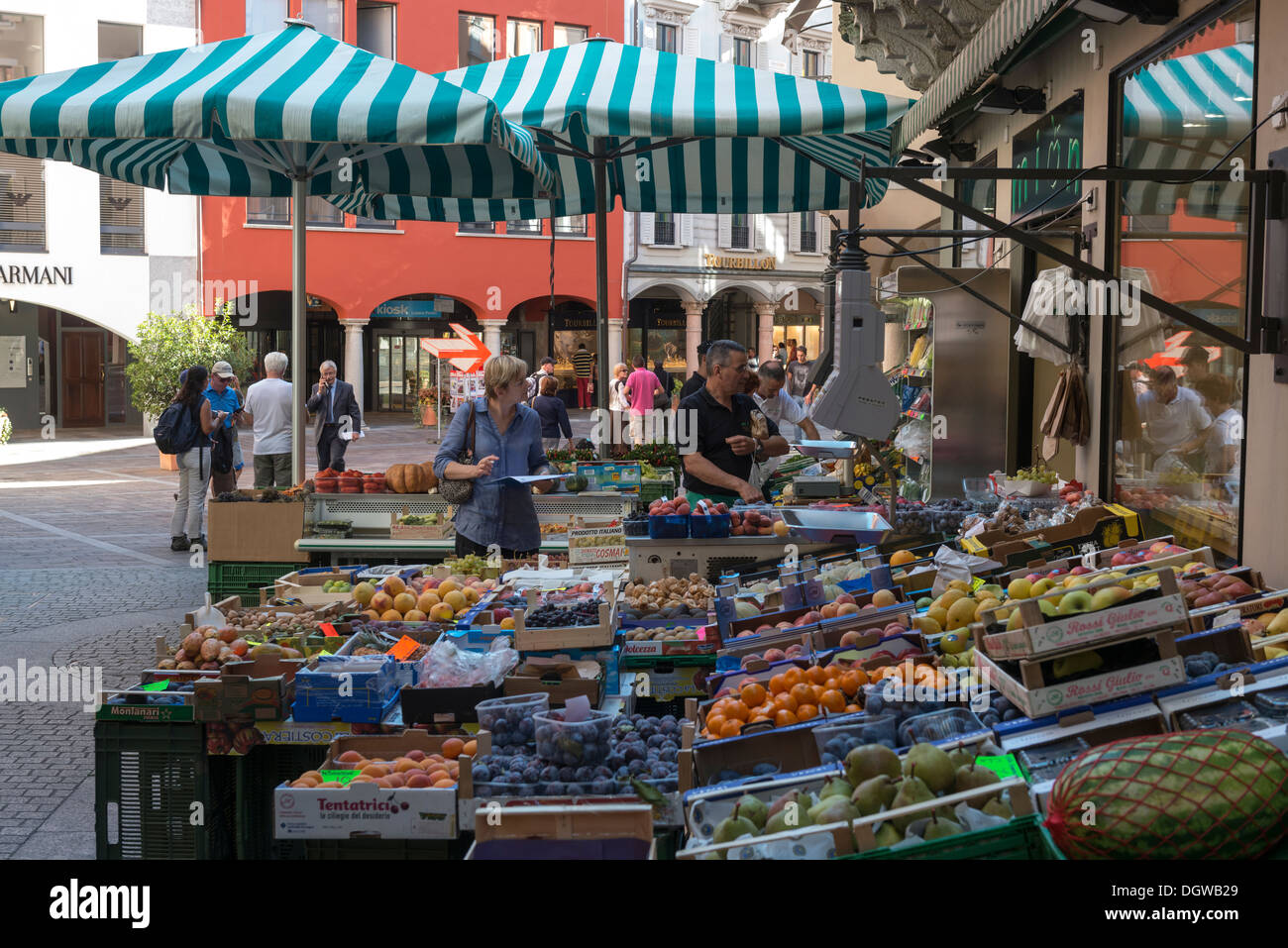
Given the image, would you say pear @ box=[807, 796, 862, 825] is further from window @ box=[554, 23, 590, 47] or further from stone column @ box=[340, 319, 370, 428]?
window @ box=[554, 23, 590, 47]

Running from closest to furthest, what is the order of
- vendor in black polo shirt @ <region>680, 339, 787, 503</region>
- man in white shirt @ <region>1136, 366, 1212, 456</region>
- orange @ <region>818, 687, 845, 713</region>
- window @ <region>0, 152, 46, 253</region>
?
1. orange @ <region>818, 687, 845, 713</region>
2. man in white shirt @ <region>1136, 366, 1212, 456</region>
3. vendor in black polo shirt @ <region>680, 339, 787, 503</region>
4. window @ <region>0, 152, 46, 253</region>

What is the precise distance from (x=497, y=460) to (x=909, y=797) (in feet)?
13.4

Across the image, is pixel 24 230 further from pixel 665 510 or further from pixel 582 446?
pixel 665 510

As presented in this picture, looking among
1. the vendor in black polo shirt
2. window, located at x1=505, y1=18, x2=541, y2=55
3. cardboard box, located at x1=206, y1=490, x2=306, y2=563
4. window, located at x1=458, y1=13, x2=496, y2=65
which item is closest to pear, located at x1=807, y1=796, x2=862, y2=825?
the vendor in black polo shirt

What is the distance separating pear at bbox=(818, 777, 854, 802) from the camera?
132 inches

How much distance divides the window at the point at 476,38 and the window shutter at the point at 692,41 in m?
6.51

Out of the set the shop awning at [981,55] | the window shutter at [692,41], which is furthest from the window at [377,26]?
the shop awning at [981,55]

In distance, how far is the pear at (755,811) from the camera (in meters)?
3.35

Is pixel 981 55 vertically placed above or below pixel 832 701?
above

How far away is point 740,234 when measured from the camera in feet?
125

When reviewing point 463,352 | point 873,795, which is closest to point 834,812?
point 873,795

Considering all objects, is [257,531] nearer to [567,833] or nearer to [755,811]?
[567,833]

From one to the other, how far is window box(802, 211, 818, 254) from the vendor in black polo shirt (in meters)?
32.8

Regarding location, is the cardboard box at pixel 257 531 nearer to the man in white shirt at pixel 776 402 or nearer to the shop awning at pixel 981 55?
the man in white shirt at pixel 776 402
